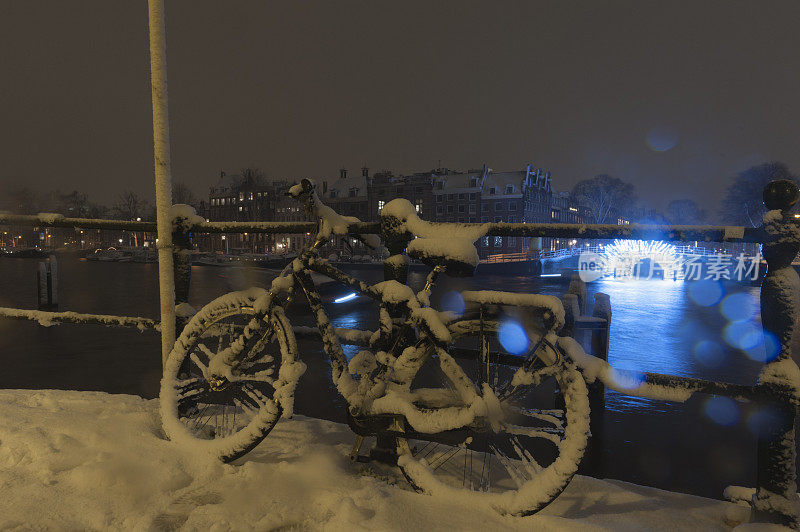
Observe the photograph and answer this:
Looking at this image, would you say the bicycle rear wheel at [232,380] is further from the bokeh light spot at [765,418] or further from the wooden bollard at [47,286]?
the wooden bollard at [47,286]

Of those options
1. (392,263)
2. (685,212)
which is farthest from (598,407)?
(685,212)

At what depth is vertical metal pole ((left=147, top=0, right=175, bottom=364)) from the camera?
2.86m

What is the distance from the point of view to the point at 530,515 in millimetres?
1868

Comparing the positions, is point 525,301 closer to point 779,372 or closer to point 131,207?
point 779,372

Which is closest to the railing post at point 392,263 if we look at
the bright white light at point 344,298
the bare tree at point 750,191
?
the bright white light at point 344,298

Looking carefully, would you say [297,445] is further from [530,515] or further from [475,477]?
[530,515]

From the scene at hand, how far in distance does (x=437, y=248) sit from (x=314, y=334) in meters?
1.02

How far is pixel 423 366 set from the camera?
7.73ft

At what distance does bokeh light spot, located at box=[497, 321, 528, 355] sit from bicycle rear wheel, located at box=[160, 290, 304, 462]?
1.07 meters

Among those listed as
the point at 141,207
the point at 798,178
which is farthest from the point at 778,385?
the point at 141,207

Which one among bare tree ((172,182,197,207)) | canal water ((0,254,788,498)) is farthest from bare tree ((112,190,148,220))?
canal water ((0,254,788,498))

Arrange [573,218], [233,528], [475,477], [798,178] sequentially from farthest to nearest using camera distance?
[573,218] < [798,178] < [475,477] < [233,528]

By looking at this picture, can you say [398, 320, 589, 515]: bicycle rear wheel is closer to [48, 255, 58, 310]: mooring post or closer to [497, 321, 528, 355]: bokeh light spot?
[497, 321, 528, 355]: bokeh light spot

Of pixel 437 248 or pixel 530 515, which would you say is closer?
pixel 530 515
